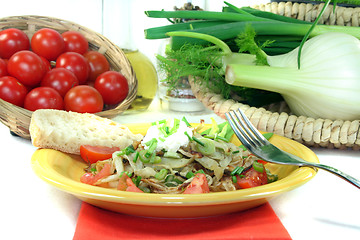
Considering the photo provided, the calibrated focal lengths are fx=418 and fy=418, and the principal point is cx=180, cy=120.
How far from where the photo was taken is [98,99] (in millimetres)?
1289

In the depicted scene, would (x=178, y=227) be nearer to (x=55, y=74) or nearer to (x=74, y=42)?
(x=55, y=74)

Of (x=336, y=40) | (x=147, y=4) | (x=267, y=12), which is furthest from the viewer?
(x=147, y=4)

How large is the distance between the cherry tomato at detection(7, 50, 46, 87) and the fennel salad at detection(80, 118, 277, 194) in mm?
494

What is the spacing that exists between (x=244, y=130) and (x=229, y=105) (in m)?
0.28

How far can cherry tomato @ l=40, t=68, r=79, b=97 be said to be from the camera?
4.19 feet

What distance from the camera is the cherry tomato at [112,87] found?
1385 mm

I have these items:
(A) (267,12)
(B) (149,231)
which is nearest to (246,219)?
(B) (149,231)

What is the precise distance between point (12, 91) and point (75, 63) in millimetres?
238

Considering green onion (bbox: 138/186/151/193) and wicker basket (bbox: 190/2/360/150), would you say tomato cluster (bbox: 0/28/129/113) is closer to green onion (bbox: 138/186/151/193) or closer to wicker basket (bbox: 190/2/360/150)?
wicker basket (bbox: 190/2/360/150)

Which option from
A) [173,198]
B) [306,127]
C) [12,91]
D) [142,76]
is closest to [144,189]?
[173,198]

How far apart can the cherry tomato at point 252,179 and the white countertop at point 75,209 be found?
0.05 meters

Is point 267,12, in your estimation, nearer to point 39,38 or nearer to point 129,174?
point 39,38

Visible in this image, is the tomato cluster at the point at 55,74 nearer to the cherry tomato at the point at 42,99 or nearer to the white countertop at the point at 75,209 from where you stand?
the cherry tomato at the point at 42,99

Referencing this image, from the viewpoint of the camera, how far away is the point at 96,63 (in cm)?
149
